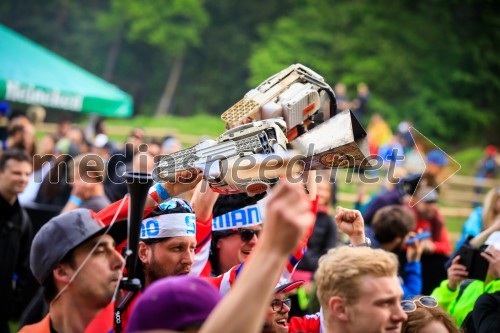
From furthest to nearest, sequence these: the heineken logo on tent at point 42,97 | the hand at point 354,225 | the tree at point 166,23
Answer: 1. the tree at point 166,23
2. the heineken logo on tent at point 42,97
3. the hand at point 354,225

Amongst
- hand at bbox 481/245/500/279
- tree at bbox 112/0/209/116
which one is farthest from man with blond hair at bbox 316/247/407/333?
tree at bbox 112/0/209/116

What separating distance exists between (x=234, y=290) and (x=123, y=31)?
42.3 meters

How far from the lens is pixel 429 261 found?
23.4 ft

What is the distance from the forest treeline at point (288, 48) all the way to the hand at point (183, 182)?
29985mm

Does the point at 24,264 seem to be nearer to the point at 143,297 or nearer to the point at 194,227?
the point at 194,227

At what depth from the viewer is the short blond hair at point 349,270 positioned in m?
3.00

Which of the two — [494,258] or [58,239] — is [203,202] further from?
[494,258]

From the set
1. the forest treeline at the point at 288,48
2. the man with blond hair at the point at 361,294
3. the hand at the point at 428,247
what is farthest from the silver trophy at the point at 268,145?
the forest treeline at the point at 288,48

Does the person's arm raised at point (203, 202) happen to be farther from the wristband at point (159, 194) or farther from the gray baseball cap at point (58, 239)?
the gray baseball cap at point (58, 239)

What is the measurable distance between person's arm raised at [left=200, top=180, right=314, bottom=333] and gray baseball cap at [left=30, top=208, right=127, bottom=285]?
1267mm

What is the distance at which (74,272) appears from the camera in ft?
10.6

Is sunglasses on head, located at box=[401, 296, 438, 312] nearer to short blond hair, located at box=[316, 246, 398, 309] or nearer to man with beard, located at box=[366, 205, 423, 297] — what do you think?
short blond hair, located at box=[316, 246, 398, 309]

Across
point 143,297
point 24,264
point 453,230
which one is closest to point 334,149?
point 143,297

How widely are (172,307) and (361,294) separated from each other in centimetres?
93
